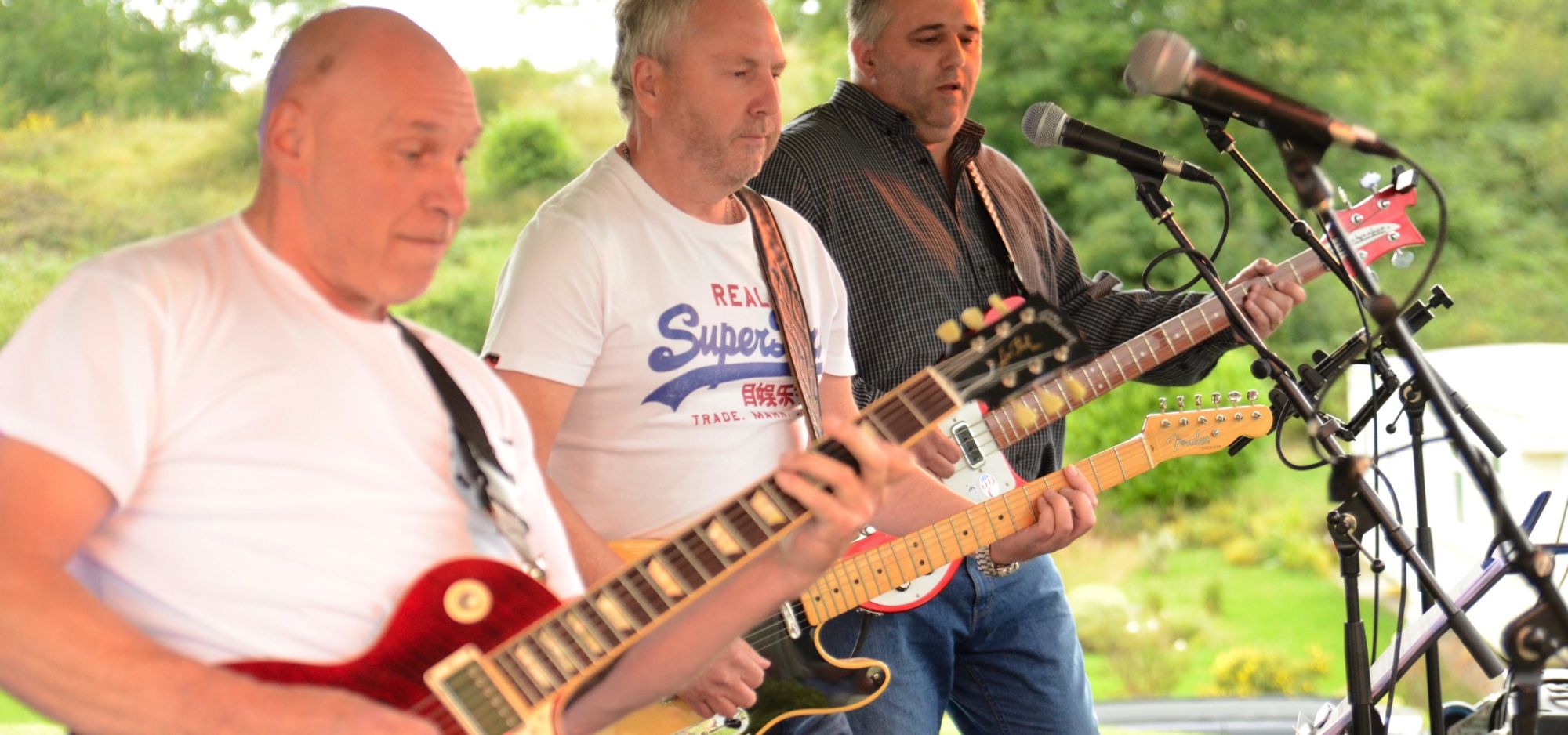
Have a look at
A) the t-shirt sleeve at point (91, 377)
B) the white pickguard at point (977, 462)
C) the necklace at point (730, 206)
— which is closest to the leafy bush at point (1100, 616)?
the white pickguard at point (977, 462)

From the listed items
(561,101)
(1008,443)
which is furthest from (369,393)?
(561,101)

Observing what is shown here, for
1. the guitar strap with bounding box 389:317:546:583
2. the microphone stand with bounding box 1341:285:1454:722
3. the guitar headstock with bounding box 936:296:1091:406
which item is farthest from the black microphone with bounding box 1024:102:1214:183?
the guitar strap with bounding box 389:317:546:583

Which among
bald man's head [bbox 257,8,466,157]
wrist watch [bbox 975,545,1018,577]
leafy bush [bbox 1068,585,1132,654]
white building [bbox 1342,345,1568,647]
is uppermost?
bald man's head [bbox 257,8,466,157]

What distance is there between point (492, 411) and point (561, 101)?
4.61 m

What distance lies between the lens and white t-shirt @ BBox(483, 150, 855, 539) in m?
2.20

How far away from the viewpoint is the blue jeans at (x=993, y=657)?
9.30 feet

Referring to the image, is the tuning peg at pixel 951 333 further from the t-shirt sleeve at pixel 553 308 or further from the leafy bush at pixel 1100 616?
the leafy bush at pixel 1100 616

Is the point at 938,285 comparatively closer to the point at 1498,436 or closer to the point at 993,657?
the point at 993,657

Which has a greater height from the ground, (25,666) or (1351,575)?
(25,666)

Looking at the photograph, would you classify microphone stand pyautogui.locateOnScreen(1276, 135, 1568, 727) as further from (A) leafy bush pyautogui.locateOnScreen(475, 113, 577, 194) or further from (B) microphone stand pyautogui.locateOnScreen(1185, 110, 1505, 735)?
(A) leafy bush pyautogui.locateOnScreen(475, 113, 577, 194)

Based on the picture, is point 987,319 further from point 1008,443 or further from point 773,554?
point 1008,443

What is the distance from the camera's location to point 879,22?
10.8ft

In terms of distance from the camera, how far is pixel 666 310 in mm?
2279

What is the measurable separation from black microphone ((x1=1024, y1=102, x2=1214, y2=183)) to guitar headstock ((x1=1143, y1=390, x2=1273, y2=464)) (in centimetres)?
72
